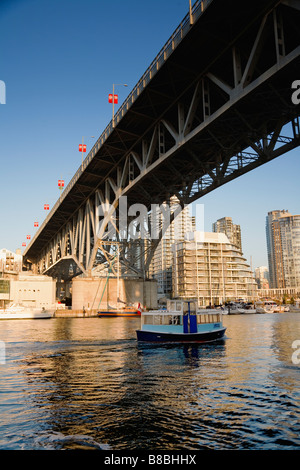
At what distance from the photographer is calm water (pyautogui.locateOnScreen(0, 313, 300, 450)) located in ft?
28.8

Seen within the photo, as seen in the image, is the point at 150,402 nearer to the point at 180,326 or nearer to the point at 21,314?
the point at 180,326

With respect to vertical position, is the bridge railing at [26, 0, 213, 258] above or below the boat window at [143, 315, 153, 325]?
above

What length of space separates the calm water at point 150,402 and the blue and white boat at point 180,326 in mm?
6664

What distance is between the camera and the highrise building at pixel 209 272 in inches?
4938

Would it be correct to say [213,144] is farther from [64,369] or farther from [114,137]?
[64,369]

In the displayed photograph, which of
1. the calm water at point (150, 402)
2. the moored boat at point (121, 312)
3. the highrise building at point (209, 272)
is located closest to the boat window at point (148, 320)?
the calm water at point (150, 402)

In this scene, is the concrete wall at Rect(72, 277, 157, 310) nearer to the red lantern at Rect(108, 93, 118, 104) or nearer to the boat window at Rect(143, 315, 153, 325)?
the red lantern at Rect(108, 93, 118, 104)

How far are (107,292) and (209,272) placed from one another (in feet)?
215

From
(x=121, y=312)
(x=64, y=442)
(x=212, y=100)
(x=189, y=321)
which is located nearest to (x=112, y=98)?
(x=212, y=100)

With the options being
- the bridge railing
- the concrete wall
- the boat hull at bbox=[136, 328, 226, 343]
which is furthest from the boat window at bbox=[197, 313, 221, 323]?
the concrete wall

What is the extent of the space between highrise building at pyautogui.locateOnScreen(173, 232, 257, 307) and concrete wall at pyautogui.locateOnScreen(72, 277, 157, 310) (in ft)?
191

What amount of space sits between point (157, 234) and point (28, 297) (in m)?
45.5
